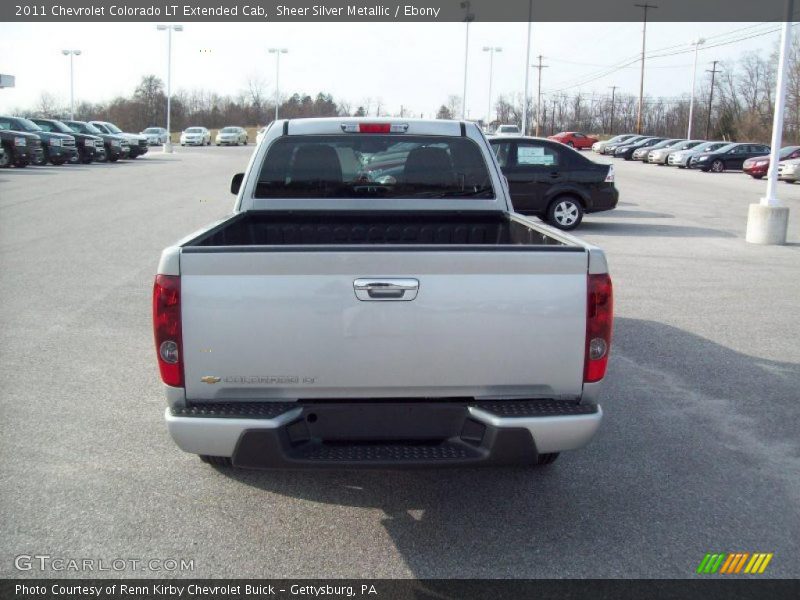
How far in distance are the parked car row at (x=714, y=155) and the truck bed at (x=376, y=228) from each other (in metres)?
34.2

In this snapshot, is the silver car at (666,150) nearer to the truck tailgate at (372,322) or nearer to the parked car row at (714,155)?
the parked car row at (714,155)

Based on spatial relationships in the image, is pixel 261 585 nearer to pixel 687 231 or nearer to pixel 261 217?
pixel 261 217

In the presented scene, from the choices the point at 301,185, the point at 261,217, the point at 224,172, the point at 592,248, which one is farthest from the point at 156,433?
the point at 224,172

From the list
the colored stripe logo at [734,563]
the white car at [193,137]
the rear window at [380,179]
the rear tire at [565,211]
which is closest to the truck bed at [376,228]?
the rear window at [380,179]

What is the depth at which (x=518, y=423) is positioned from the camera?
365 cm

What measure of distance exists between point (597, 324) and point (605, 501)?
1.25m

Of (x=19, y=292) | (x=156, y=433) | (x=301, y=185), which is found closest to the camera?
(x=156, y=433)

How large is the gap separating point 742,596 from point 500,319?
1592 millimetres

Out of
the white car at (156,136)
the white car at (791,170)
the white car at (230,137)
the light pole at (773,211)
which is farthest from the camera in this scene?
the white car at (156,136)

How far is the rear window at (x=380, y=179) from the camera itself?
5.79m

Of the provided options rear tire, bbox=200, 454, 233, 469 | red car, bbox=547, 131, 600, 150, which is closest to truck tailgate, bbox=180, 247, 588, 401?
Result: rear tire, bbox=200, 454, 233, 469

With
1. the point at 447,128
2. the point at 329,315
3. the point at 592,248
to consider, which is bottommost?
the point at 329,315

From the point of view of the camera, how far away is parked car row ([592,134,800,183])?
38.5 meters

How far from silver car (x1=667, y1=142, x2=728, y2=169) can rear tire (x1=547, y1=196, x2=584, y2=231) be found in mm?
33168
